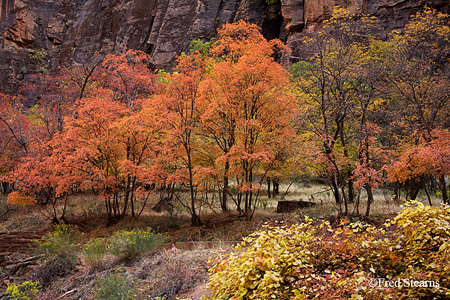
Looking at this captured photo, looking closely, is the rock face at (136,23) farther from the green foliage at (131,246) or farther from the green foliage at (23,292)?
the green foliage at (23,292)

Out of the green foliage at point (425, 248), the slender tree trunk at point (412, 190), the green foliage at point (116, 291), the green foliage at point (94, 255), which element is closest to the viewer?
the green foliage at point (425, 248)

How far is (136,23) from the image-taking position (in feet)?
144

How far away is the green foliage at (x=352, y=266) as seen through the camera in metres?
2.77

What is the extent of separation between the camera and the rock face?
100 feet

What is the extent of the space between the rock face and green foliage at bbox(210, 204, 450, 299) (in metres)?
29.9

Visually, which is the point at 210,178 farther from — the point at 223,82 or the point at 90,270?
the point at 90,270

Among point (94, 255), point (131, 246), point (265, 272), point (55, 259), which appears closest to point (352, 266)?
point (265, 272)

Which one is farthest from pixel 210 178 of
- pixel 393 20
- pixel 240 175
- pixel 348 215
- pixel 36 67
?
pixel 36 67

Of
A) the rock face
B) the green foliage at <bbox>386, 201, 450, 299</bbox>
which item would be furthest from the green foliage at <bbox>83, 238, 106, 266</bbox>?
the rock face

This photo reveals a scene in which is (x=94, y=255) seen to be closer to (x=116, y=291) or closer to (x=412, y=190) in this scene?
(x=116, y=291)

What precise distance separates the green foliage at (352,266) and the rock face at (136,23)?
2992cm

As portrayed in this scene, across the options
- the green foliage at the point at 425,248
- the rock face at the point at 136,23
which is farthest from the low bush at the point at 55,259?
the rock face at the point at 136,23

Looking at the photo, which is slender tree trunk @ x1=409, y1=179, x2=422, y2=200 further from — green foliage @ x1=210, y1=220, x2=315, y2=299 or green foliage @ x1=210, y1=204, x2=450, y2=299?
green foliage @ x1=210, y1=220, x2=315, y2=299

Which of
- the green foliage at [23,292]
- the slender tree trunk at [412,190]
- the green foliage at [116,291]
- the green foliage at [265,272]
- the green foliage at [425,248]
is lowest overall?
the green foliage at [23,292]
